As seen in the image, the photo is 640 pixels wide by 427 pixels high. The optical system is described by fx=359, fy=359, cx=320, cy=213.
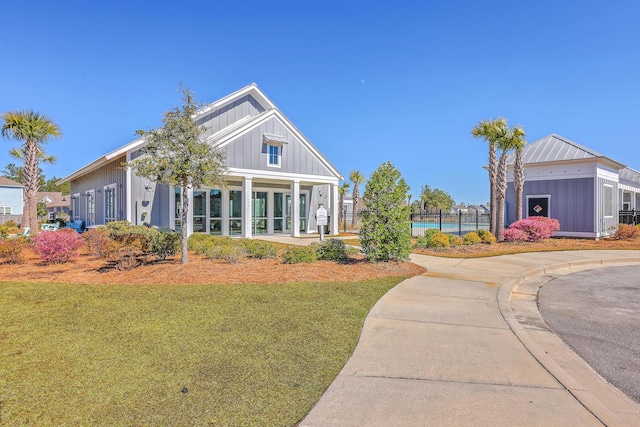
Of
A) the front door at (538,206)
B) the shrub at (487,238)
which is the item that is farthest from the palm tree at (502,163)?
the front door at (538,206)

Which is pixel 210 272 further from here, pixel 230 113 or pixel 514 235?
pixel 230 113

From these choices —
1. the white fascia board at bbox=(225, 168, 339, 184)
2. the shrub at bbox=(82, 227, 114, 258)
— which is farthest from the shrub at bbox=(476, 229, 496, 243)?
the shrub at bbox=(82, 227, 114, 258)

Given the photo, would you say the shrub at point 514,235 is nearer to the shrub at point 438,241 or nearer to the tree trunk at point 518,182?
the tree trunk at point 518,182

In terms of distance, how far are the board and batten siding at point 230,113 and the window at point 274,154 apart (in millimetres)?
3468

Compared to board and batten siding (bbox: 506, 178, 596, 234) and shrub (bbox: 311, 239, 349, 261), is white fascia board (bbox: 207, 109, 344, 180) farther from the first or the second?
board and batten siding (bbox: 506, 178, 596, 234)

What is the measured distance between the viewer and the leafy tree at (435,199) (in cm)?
8106

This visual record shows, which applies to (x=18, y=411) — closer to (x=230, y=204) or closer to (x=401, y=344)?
(x=401, y=344)

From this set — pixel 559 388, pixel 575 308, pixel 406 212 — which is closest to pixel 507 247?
pixel 406 212

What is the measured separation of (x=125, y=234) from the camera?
423 inches

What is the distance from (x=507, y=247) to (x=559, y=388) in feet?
43.2

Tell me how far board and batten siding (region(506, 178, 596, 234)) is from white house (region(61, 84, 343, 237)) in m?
11.5

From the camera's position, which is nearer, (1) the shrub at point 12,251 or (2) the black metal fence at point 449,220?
(1) the shrub at point 12,251

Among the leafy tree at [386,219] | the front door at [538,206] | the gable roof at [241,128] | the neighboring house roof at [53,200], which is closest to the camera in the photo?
the leafy tree at [386,219]

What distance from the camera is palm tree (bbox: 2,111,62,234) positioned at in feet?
69.2
